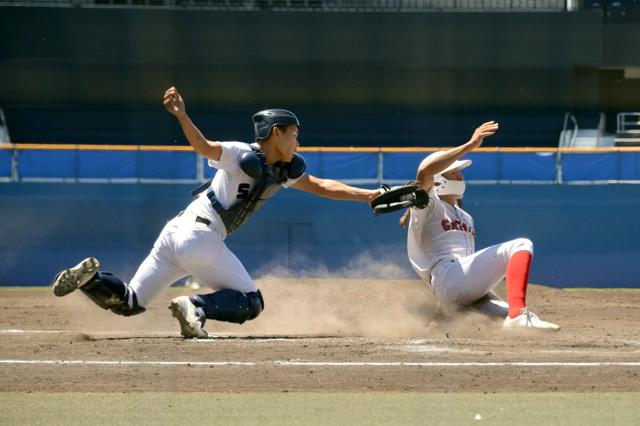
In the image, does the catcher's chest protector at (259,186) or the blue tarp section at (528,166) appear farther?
the blue tarp section at (528,166)

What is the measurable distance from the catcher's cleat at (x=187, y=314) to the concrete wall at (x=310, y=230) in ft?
21.0

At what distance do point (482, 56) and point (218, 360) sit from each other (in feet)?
57.6

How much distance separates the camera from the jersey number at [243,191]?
7641 millimetres

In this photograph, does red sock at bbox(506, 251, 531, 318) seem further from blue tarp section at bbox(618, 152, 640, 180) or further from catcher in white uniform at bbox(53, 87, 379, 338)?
blue tarp section at bbox(618, 152, 640, 180)

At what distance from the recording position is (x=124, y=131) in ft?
74.5

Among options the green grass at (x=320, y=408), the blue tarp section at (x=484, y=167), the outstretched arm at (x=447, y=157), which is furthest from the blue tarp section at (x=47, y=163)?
the green grass at (x=320, y=408)

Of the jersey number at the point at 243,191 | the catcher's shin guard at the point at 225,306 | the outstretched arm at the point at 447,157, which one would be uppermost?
the outstretched arm at the point at 447,157

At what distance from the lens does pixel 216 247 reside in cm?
763

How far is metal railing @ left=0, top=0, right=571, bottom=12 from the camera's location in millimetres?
23062

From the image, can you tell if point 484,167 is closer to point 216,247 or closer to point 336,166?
point 336,166

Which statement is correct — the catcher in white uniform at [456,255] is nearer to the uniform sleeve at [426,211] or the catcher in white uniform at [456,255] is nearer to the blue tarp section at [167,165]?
the uniform sleeve at [426,211]

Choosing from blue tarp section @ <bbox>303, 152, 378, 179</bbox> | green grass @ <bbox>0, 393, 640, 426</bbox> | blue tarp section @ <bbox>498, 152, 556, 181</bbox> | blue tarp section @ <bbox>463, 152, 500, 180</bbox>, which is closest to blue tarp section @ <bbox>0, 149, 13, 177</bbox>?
blue tarp section @ <bbox>303, 152, 378, 179</bbox>

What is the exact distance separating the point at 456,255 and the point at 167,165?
765cm

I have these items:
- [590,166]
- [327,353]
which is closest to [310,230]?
[590,166]
